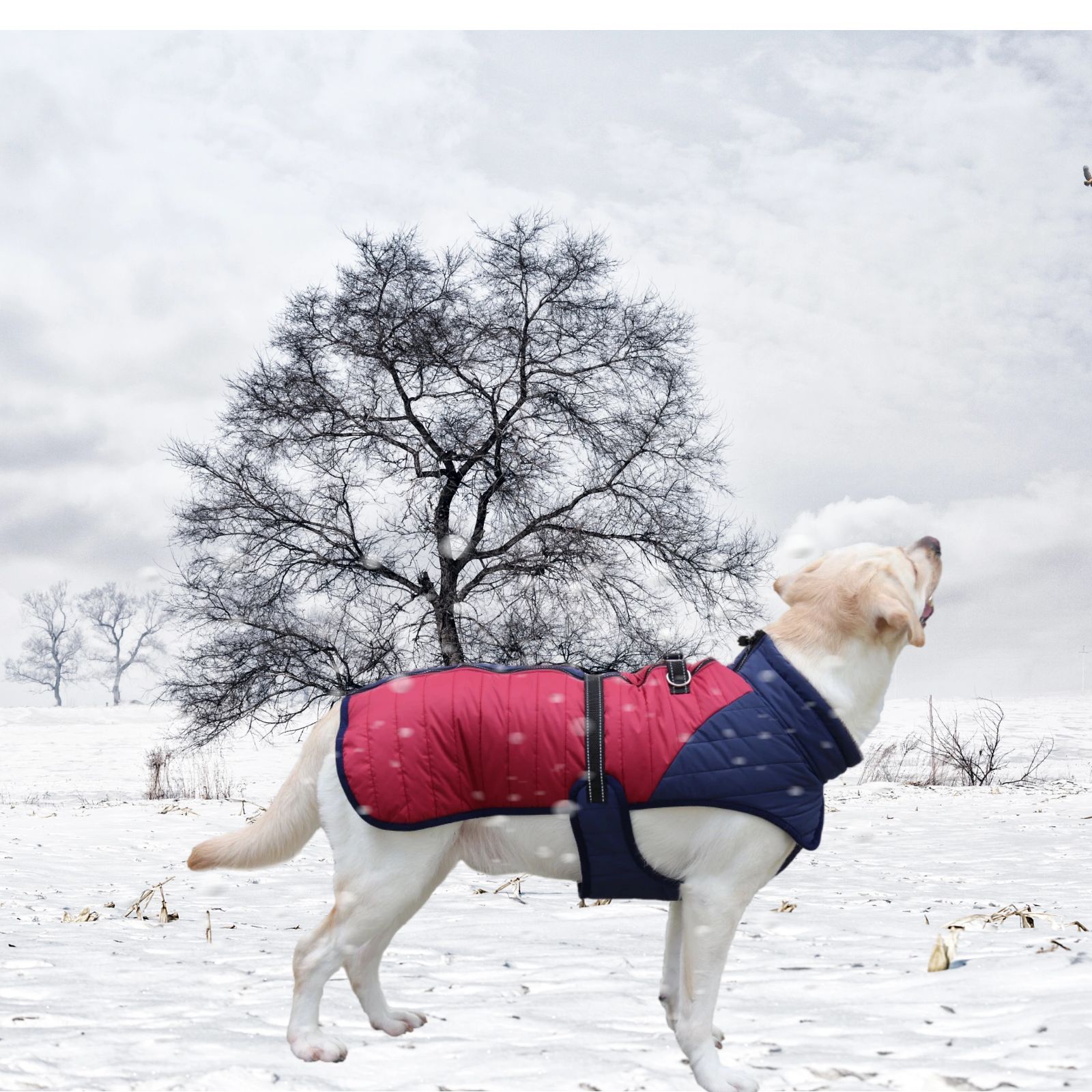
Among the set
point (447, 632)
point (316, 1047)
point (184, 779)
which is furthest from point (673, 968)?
point (184, 779)

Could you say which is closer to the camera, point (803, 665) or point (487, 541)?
point (803, 665)

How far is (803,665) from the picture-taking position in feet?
9.82

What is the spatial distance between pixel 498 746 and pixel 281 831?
755 millimetres

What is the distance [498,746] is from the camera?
292cm

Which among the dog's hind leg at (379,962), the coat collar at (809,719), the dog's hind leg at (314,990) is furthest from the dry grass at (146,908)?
the coat collar at (809,719)

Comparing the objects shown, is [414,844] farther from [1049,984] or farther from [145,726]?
[145,726]

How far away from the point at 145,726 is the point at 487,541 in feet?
50.5

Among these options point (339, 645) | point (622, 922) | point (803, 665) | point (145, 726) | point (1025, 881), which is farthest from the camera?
point (145, 726)

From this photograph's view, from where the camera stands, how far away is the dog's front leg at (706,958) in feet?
9.34

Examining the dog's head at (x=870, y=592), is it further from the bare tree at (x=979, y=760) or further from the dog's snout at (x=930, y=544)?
the bare tree at (x=979, y=760)

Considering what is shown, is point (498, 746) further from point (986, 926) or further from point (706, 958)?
point (986, 926)

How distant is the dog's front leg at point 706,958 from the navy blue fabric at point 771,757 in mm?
257

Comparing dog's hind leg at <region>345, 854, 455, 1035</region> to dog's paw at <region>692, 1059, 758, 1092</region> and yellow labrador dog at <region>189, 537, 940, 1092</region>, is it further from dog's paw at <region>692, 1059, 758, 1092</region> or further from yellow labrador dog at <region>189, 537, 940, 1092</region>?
dog's paw at <region>692, 1059, 758, 1092</region>

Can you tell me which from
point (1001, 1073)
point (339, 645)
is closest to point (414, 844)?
point (1001, 1073)
